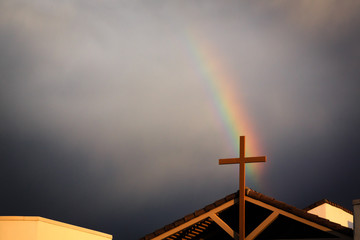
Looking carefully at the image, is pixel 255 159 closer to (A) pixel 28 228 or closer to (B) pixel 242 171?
(B) pixel 242 171

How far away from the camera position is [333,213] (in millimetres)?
23812

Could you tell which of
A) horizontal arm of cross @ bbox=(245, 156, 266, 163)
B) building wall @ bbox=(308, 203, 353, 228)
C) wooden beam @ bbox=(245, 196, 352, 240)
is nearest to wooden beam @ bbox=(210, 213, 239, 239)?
wooden beam @ bbox=(245, 196, 352, 240)

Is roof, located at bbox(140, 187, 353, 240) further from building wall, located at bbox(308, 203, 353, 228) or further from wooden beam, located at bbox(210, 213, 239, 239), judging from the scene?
building wall, located at bbox(308, 203, 353, 228)

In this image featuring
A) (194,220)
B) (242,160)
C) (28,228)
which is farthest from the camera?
(28,228)

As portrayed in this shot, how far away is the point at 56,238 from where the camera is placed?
17.6 metres

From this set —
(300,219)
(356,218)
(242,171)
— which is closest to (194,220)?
(242,171)

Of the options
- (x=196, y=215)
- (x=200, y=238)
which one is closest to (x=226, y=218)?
(x=200, y=238)

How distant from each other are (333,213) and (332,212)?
133mm

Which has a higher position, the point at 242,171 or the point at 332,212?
the point at 332,212

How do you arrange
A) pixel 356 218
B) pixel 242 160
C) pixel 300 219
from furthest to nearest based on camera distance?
pixel 242 160, pixel 300 219, pixel 356 218

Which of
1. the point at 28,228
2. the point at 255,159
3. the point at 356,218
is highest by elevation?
the point at 255,159

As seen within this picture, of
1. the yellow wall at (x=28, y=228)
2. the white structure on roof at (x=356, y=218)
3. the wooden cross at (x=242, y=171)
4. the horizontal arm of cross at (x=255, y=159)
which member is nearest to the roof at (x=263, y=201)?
the wooden cross at (x=242, y=171)

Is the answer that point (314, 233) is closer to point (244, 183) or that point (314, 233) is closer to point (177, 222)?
point (244, 183)

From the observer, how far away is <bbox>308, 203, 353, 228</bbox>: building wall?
23.2m
